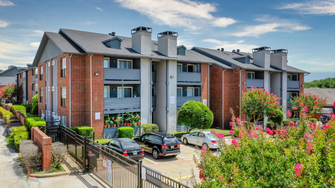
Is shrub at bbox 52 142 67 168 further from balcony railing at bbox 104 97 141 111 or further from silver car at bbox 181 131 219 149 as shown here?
silver car at bbox 181 131 219 149

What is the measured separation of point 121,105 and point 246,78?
17498 mm

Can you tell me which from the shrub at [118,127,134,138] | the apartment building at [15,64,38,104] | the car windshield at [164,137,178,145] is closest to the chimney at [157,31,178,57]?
the shrub at [118,127,134,138]

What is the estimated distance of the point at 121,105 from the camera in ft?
72.2

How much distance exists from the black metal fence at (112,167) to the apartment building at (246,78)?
1864cm

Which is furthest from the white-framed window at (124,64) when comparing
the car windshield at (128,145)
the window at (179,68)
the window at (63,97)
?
the car windshield at (128,145)

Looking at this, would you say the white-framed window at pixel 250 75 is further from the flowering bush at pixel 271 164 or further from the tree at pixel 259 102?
the flowering bush at pixel 271 164

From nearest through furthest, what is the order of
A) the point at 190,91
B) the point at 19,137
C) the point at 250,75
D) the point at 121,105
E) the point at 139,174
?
the point at 139,174
the point at 19,137
the point at 121,105
the point at 190,91
the point at 250,75

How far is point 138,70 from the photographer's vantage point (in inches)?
899

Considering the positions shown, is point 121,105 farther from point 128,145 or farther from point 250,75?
point 250,75

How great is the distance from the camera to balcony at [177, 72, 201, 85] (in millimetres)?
26281

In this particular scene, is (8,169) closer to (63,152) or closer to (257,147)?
(63,152)

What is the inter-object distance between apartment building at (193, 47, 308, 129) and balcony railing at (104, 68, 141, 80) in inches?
438

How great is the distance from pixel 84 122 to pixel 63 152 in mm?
8572

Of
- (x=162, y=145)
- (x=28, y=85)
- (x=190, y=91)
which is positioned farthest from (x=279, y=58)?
(x=28, y=85)
